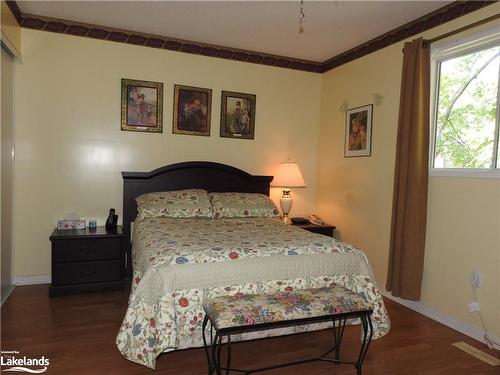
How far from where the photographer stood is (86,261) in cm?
328

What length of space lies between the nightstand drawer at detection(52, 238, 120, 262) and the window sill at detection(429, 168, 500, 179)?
2.90m

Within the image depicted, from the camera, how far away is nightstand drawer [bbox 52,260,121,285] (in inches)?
126

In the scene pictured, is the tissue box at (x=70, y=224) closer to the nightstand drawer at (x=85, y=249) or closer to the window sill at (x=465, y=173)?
the nightstand drawer at (x=85, y=249)

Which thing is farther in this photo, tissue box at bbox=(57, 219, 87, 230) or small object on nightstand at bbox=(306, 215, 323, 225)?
small object on nightstand at bbox=(306, 215, 323, 225)

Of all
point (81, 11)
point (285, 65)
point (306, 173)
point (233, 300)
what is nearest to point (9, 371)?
point (233, 300)

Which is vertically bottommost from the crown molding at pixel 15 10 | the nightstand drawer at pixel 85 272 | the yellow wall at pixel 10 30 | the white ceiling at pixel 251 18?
the nightstand drawer at pixel 85 272

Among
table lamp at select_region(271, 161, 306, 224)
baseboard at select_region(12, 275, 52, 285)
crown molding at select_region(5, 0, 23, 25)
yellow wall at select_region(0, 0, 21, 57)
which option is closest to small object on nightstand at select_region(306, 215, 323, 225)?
table lamp at select_region(271, 161, 306, 224)

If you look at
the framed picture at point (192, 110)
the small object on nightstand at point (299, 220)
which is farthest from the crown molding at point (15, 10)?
the small object on nightstand at point (299, 220)

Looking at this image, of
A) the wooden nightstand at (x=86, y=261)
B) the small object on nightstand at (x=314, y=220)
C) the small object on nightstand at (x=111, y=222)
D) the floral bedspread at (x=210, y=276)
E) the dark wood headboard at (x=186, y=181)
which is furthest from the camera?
the small object on nightstand at (x=314, y=220)

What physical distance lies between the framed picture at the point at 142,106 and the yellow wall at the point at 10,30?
37.1 inches

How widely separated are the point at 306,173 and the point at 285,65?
1.36 m

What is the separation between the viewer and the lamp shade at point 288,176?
410 centimetres

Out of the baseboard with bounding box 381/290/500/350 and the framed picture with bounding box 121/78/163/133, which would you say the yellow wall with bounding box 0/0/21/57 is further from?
the baseboard with bounding box 381/290/500/350

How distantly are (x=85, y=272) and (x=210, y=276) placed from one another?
1805 mm
